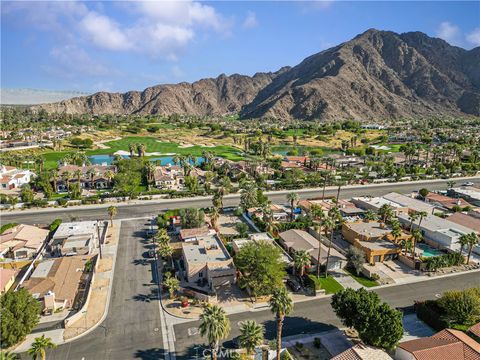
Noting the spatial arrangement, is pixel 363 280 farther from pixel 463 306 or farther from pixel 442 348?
pixel 442 348

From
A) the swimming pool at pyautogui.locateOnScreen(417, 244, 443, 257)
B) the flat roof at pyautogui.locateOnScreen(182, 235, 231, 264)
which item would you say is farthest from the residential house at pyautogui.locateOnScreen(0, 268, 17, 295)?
the swimming pool at pyautogui.locateOnScreen(417, 244, 443, 257)

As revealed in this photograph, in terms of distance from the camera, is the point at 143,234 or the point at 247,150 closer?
the point at 143,234

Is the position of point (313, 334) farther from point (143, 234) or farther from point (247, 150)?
point (247, 150)


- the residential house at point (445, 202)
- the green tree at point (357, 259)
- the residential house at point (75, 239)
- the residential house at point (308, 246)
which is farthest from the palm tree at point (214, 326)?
the residential house at point (445, 202)

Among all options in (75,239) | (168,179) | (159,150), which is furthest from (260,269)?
(159,150)

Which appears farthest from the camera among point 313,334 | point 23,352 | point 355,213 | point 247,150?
point 247,150

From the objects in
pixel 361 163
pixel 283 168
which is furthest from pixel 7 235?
pixel 361 163
